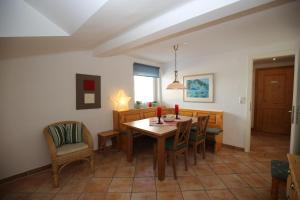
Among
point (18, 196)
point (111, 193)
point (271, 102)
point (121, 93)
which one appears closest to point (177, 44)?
point (121, 93)

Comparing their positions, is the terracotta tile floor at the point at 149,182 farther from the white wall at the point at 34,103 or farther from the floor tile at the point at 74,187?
the white wall at the point at 34,103

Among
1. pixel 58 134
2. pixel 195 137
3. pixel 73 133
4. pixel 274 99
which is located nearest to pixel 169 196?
pixel 195 137

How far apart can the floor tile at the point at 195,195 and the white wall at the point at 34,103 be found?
2277mm

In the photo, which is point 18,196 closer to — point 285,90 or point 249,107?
point 249,107

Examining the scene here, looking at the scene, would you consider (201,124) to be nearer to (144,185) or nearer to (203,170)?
(203,170)

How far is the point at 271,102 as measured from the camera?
4.44 meters

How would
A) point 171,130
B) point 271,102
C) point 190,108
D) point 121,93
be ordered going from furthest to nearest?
point 271,102 < point 190,108 < point 121,93 < point 171,130

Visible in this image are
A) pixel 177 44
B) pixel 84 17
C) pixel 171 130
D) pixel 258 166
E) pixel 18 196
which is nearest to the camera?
pixel 84 17

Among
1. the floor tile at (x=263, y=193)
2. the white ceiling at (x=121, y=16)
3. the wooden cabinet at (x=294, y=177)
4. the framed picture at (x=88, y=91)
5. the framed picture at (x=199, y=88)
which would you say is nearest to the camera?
the wooden cabinet at (x=294, y=177)

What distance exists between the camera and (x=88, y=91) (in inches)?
118

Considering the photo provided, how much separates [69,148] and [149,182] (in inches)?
54.1

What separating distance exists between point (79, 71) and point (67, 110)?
83cm

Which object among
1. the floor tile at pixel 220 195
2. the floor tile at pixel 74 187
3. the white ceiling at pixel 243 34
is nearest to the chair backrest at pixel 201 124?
the floor tile at pixel 220 195

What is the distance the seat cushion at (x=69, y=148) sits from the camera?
2.08 m
